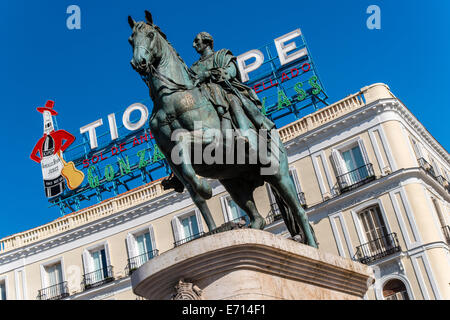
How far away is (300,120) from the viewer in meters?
41.7

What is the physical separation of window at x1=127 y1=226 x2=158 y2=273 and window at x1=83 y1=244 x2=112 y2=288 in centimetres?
167

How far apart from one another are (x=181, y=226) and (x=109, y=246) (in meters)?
5.24

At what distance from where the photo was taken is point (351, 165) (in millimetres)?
39781

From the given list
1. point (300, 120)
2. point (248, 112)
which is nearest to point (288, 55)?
point (300, 120)

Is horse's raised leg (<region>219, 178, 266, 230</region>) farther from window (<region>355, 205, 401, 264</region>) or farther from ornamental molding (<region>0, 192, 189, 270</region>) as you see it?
ornamental molding (<region>0, 192, 189, 270</region>)

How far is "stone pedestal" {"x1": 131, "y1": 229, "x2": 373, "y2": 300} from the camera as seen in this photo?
737 cm

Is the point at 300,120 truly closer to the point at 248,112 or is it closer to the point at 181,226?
the point at 181,226

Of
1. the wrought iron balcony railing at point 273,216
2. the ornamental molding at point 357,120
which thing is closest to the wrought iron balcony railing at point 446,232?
the ornamental molding at point 357,120

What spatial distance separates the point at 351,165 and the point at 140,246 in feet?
47.4

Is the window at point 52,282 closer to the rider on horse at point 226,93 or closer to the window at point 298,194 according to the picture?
the window at point 298,194

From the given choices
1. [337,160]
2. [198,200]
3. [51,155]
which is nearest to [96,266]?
[51,155]

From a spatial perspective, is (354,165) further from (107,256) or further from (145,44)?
(145,44)

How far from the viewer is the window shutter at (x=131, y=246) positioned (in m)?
44.2

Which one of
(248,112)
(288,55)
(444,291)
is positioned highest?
(288,55)
